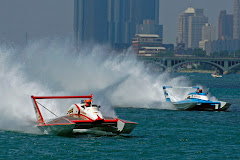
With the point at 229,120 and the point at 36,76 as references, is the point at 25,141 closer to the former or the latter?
the point at 229,120

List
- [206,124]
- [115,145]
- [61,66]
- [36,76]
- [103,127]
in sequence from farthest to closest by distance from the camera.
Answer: [61,66] → [36,76] → [206,124] → [103,127] → [115,145]

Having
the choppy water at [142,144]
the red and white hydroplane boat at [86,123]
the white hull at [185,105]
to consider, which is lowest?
the white hull at [185,105]

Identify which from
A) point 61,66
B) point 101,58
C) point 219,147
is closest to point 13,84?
point 219,147

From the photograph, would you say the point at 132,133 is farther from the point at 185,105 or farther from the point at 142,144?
the point at 185,105

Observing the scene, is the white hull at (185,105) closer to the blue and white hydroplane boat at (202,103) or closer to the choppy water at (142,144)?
the blue and white hydroplane boat at (202,103)

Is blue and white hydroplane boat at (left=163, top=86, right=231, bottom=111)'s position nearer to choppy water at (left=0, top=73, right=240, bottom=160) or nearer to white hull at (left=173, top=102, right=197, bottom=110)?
white hull at (left=173, top=102, right=197, bottom=110)

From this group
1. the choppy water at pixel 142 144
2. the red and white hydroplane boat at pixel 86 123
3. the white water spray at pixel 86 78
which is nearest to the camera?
the choppy water at pixel 142 144

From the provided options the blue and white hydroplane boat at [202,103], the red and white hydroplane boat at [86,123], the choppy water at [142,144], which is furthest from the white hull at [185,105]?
the red and white hydroplane boat at [86,123]

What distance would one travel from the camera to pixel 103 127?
32.2 m

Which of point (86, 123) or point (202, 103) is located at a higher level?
point (86, 123)

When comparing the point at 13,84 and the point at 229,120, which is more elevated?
the point at 13,84

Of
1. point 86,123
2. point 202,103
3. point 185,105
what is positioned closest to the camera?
point 86,123

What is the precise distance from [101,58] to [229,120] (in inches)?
1362

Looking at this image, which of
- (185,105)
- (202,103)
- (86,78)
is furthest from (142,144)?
(86,78)
